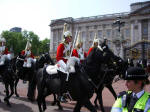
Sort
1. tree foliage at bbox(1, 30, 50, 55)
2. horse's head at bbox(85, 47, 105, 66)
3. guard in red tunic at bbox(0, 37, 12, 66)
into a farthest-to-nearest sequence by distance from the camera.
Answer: tree foliage at bbox(1, 30, 50, 55) → guard in red tunic at bbox(0, 37, 12, 66) → horse's head at bbox(85, 47, 105, 66)

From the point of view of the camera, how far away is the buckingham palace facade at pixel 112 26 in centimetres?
5403

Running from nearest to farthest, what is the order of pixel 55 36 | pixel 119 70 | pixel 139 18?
pixel 119 70 < pixel 139 18 < pixel 55 36

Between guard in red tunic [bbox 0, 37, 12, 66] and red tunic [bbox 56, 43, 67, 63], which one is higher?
red tunic [bbox 56, 43, 67, 63]

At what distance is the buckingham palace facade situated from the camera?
5403 cm

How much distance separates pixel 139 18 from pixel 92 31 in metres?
16.1

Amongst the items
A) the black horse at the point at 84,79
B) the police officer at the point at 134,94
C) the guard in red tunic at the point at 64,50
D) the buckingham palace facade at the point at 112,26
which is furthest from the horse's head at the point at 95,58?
the buckingham palace facade at the point at 112,26

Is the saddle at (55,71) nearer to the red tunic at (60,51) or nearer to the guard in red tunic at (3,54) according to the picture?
the red tunic at (60,51)

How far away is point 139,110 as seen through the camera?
83.1 inches

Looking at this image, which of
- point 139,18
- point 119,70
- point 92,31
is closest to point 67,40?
point 119,70

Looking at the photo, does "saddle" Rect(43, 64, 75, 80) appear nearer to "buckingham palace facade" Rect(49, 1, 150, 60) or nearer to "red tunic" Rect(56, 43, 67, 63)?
"red tunic" Rect(56, 43, 67, 63)

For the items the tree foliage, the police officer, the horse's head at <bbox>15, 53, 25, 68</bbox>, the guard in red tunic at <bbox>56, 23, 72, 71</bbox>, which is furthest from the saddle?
the tree foliage

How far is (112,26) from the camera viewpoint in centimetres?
6109

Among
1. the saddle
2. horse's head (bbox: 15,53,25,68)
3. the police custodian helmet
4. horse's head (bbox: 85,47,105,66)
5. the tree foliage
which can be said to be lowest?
the tree foliage

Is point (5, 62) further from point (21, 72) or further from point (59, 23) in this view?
point (59, 23)
